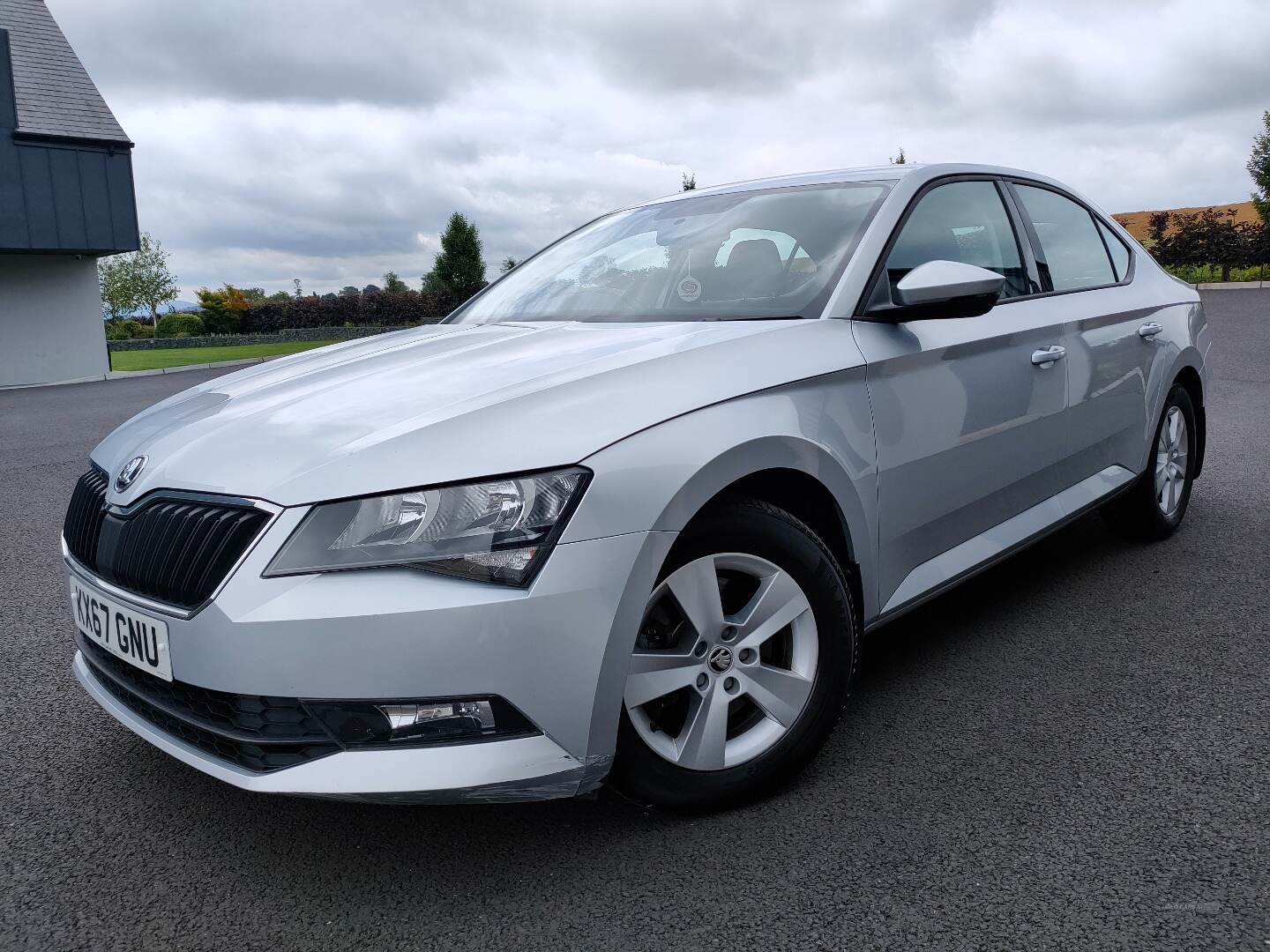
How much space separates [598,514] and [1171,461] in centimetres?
351

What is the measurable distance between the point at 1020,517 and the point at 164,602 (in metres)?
2.54

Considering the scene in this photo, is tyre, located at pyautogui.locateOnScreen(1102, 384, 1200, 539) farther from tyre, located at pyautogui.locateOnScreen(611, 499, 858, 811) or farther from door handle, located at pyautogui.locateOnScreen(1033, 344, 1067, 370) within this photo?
tyre, located at pyautogui.locateOnScreen(611, 499, 858, 811)

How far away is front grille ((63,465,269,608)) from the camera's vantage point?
1.96 m

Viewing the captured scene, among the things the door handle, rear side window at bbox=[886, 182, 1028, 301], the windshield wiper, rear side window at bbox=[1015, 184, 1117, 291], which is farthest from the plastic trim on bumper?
rear side window at bbox=[1015, 184, 1117, 291]

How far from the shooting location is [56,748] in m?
2.80

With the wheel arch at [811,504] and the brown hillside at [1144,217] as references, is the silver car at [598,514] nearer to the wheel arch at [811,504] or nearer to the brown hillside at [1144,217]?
the wheel arch at [811,504]

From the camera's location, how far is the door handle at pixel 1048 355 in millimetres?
3270

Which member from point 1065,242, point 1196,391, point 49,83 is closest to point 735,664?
point 1065,242

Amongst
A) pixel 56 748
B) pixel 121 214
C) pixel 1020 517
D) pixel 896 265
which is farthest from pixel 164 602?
pixel 121 214

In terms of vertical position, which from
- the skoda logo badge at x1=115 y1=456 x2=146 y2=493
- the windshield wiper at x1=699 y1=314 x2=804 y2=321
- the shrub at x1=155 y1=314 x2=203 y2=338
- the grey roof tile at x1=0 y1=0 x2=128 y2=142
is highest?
the grey roof tile at x1=0 y1=0 x2=128 y2=142

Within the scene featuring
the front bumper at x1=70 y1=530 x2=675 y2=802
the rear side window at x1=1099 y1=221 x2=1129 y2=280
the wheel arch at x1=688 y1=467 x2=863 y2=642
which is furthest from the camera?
the rear side window at x1=1099 y1=221 x2=1129 y2=280

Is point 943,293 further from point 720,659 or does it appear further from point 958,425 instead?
point 720,659

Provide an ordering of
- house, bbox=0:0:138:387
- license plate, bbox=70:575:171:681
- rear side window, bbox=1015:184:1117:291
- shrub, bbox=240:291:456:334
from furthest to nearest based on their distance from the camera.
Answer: shrub, bbox=240:291:456:334 < house, bbox=0:0:138:387 < rear side window, bbox=1015:184:1117:291 < license plate, bbox=70:575:171:681

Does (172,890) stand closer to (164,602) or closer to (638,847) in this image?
(164,602)
